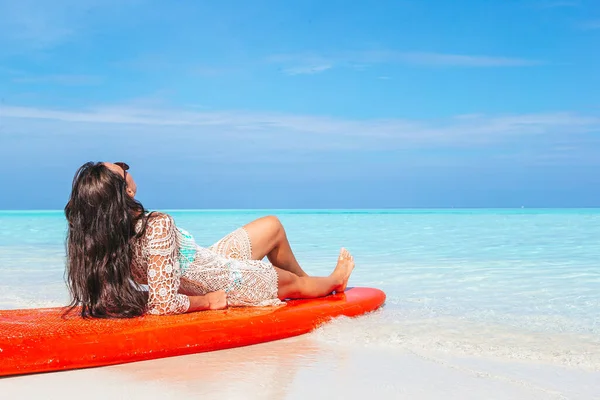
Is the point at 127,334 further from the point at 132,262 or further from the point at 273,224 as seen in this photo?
the point at 273,224

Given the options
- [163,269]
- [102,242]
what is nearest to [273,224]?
[163,269]

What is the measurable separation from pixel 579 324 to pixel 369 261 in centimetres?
378

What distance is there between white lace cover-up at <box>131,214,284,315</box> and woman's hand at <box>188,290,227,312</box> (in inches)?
1.3

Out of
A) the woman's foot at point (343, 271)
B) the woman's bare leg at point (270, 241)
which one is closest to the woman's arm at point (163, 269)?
the woman's bare leg at point (270, 241)

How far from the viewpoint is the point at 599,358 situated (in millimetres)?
3037

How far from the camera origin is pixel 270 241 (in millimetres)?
3730

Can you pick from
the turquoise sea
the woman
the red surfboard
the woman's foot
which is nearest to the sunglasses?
the woman

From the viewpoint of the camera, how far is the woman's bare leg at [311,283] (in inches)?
148

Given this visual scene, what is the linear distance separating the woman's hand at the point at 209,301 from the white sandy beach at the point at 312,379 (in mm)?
338

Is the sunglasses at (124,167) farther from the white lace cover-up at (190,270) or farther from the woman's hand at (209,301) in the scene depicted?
the woman's hand at (209,301)

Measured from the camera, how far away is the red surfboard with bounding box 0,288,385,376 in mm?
2658

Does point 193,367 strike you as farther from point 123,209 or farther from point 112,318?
Result: point 123,209

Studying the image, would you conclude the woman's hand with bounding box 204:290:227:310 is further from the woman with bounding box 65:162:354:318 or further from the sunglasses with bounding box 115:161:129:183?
the sunglasses with bounding box 115:161:129:183

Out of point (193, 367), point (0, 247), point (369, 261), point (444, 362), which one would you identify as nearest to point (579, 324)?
point (444, 362)
